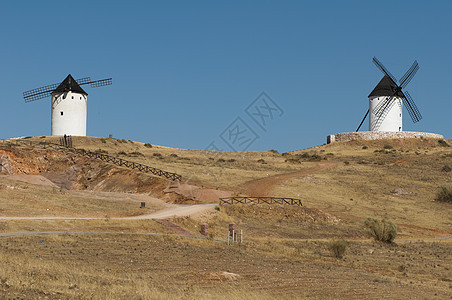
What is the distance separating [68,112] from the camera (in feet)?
239

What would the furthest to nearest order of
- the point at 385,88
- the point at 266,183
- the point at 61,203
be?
the point at 385,88 → the point at 266,183 → the point at 61,203

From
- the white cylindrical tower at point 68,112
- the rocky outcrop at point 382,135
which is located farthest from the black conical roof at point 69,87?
the rocky outcrop at point 382,135

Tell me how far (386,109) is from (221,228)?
5999 cm

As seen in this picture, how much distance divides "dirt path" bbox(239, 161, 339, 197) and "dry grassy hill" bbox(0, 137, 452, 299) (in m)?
0.17

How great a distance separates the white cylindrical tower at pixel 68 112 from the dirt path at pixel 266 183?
1182 inches

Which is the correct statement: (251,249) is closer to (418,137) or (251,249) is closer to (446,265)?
(446,265)

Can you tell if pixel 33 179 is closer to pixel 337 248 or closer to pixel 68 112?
pixel 68 112

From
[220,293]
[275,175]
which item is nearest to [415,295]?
[220,293]

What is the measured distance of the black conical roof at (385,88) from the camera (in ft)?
291

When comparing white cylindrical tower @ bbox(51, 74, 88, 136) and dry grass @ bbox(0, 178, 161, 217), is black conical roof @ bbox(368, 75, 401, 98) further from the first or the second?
dry grass @ bbox(0, 178, 161, 217)

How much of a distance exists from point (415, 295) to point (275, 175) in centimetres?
3925

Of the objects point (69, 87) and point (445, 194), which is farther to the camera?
point (69, 87)

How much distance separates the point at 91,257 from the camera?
22000 millimetres

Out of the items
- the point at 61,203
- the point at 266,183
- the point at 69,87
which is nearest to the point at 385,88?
the point at 266,183
